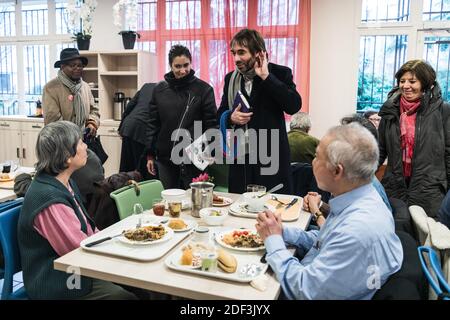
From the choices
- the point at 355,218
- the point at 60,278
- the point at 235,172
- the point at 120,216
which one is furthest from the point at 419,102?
the point at 60,278

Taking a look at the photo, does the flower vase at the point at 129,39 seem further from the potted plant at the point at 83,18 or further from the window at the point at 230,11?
the window at the point at 230,11

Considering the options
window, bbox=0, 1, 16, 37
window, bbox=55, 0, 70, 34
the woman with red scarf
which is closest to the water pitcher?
the woman with red scarf

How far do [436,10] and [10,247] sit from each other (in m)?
4.83

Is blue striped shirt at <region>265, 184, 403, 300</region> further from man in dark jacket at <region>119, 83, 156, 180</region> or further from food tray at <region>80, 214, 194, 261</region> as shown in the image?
man in dark jacket at <region>119, 83, 156, 180</region>

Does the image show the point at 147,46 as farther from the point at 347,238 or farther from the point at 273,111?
the point at 347,238

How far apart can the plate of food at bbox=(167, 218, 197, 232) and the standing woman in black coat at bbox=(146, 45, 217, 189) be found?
3.76ft

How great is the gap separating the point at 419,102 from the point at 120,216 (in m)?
1.98

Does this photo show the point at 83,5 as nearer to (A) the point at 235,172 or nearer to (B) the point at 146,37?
(B) the point at 146,37

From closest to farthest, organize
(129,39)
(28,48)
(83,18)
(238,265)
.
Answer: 1. (238,265)
2. (129,39)
3. (83,18)
4. (28,48)

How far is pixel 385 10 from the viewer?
4676mm

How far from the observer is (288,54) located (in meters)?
4.79

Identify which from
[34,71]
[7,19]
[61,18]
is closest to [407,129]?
[61,18]

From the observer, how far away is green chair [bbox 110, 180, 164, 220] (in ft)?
6.96

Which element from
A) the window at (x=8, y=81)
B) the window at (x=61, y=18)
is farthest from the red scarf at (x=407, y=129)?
the window at (x=8, y=81)
